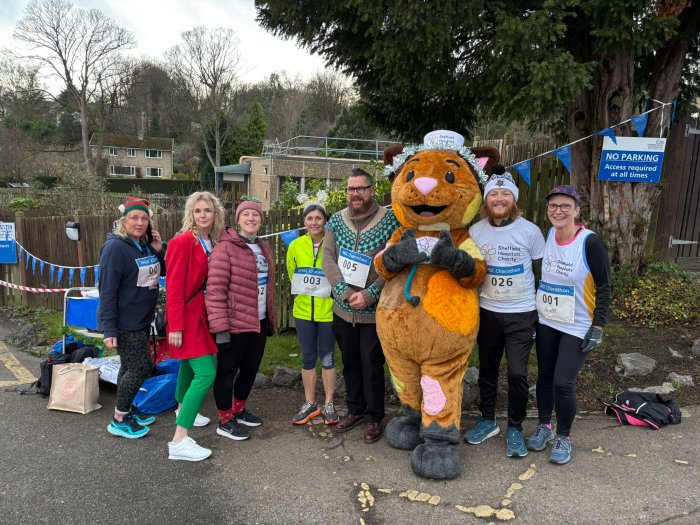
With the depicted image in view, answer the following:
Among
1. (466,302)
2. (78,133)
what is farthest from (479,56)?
(78,133)

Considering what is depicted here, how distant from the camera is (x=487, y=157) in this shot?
3.80 metres

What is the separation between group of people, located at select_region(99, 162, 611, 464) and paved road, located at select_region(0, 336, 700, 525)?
6.6 inches

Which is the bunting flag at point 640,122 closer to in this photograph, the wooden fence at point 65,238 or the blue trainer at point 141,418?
the wooden fence at point 65,238

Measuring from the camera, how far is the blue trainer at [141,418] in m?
4.10

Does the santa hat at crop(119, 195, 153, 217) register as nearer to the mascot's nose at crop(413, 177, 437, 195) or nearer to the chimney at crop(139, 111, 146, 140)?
the mascot's nose at crop(413, 177, 437, 195)

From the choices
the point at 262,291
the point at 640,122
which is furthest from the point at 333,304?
the point at 640,122

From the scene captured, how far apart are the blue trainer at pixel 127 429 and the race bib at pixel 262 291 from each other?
52.6 inches

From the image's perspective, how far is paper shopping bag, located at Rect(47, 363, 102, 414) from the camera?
4293mm

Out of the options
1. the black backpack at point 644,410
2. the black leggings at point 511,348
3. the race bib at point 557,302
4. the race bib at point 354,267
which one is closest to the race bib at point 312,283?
the race bib at point 354,267

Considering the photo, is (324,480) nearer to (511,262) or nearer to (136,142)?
(511,262)

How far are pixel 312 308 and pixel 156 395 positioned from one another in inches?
61.0

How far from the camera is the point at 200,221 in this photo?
371 cm

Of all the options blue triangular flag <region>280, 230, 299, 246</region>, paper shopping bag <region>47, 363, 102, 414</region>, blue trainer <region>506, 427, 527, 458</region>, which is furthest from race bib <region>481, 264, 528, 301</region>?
paper shopping bag <region>47, 363, 102, 414</region>

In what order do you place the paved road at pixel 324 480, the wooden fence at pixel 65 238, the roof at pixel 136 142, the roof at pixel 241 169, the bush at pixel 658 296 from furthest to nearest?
the roof at pixel 136 142
the roof at pixel 241 169
the wooden fence at pixel 65 238
the bush at pixel 658 296
the paved road at pixel 324 480
